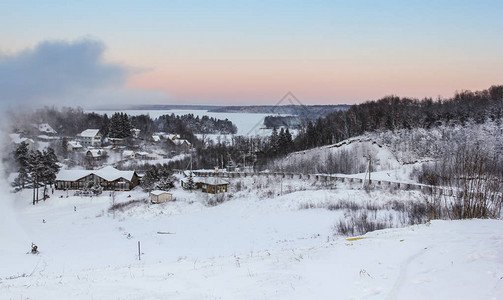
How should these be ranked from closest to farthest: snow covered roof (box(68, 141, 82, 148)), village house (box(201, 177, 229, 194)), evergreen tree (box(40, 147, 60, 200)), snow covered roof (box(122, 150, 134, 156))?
evergreen tree (box(40, 147, 60, 200)), village house (box(201, 177, 229, 194)), snow covered roof (box(68, 141, 82, 148)), snow covered roof (box(122, 150, 134, 156))

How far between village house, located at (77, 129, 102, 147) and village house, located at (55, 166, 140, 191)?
23.8 metres

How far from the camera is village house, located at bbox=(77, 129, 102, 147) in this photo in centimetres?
5988

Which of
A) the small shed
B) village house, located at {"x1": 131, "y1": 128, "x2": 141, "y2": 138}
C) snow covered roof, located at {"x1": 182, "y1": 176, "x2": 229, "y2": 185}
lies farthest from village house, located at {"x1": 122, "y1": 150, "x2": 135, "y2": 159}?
the small shed

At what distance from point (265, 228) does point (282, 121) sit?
251ft

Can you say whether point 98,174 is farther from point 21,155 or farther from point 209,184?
point 21,155

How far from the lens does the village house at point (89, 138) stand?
59.9 m

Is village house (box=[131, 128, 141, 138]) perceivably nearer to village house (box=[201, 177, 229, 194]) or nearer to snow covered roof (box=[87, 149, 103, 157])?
snow covered roof (box=[87, 149, 103, 157])

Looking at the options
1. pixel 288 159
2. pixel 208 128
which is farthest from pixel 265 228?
pixel 208 128

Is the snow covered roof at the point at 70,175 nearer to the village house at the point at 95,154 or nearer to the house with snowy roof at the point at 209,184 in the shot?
the house with snowy roof at the point at 209,184

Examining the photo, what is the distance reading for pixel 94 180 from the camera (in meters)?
37.7

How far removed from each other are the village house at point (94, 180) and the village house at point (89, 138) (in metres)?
23.8

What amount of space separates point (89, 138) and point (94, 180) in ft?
87.4

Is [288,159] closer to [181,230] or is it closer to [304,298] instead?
[181,230]

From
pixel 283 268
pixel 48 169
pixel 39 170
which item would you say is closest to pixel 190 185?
pixel 39 170
